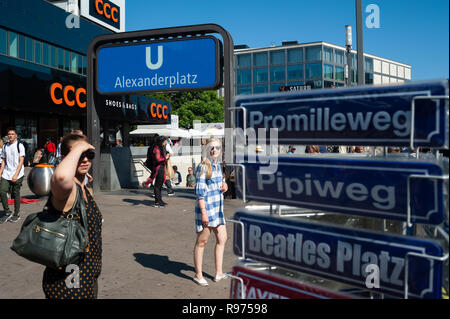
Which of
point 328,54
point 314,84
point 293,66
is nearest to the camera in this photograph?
point 314,84

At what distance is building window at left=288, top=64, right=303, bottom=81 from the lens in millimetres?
76875

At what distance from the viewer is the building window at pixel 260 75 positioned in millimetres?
80438

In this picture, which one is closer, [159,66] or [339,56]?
[159,66]

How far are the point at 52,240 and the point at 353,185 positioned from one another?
181 cm

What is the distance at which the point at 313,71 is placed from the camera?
75.6 meters

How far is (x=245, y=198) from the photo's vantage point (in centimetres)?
219

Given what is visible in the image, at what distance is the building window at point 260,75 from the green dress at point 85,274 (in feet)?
261

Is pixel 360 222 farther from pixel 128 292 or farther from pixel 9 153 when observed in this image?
pixel 9 153

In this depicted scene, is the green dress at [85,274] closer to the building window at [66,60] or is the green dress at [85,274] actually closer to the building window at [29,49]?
the building window at [29,49]

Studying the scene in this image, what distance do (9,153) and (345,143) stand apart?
25.4 ft

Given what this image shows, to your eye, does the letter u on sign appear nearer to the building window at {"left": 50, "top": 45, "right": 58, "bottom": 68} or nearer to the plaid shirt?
the plaid shirt

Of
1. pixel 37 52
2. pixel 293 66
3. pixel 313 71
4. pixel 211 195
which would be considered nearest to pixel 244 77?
pixel 293 66

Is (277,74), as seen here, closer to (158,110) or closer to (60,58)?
(158,110)

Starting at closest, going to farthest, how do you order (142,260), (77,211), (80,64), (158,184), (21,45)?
(77,211), (142,260), (158,184), (21,45), (80,64)
